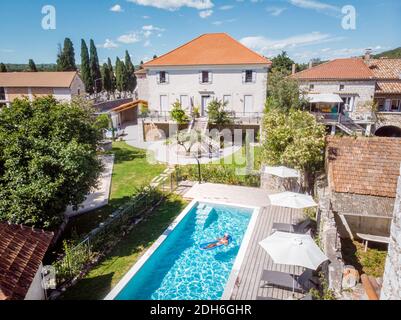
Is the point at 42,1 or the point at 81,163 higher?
the point at 42,1

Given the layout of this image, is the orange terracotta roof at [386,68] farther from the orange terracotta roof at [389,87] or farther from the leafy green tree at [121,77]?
the leafy green tree at [121,77]

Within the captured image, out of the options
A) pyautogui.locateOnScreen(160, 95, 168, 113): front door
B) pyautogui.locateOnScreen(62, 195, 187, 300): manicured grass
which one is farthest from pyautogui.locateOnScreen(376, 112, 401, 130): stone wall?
pyautogui.locateOnScreen(62, 195, 187, 300): manicured grass

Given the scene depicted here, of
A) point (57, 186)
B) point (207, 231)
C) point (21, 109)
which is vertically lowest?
point (207, 231)

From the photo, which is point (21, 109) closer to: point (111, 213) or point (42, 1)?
point (111, 213)

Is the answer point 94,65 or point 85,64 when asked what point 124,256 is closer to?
point 85,64

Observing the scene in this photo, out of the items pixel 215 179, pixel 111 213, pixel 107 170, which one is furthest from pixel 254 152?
pixel 111 213

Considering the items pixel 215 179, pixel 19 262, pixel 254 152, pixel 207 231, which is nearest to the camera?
pixel 19 262
